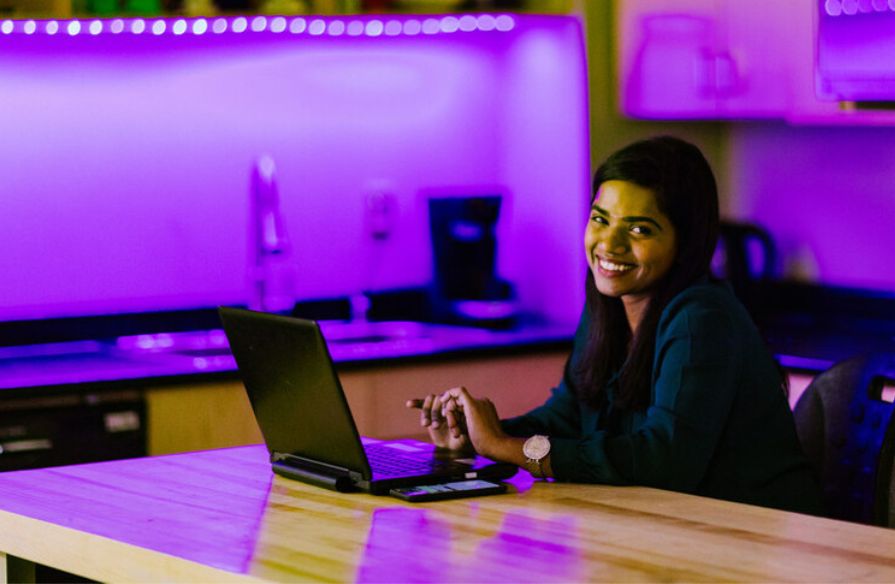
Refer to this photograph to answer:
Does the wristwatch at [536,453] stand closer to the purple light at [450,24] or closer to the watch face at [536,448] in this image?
the watch face at [536,448]

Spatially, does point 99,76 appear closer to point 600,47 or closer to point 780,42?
point 600,47

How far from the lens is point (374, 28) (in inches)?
184

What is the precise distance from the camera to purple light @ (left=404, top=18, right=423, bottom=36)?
4723mm

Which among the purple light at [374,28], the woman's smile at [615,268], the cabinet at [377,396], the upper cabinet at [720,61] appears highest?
the purple light at [374,28]

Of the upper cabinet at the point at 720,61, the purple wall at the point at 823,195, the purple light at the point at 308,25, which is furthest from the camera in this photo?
the purple wall at the point at 823,195

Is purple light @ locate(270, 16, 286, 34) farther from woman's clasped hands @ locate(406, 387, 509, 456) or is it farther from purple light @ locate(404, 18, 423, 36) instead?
woman's clasped hands @ locate(406, 387, 509, 456)

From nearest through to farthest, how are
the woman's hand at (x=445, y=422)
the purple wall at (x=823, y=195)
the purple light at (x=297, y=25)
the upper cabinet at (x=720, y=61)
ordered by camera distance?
1. the woman's hand at (x=445, y=422)
2. the upper cabinet at (x=720, y=61)
3. the purple light at (x=297, y=25)
4. the purple wall at (x=823, y=195)

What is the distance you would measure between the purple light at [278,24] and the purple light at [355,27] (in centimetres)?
23

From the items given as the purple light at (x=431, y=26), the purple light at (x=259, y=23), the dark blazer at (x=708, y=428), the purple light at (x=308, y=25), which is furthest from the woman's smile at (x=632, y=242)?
the purple light at (x=431, y=26)

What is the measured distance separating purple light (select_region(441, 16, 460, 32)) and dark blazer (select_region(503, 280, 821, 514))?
213 cm

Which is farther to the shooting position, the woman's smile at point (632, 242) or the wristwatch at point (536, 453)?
the woman's smile at point (632, 242)

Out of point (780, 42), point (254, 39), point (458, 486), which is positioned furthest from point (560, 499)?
point (254, 39)

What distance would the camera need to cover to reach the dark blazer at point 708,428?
2.62 meters

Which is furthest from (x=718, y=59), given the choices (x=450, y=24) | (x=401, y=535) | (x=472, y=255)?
(x=401, y=535)
